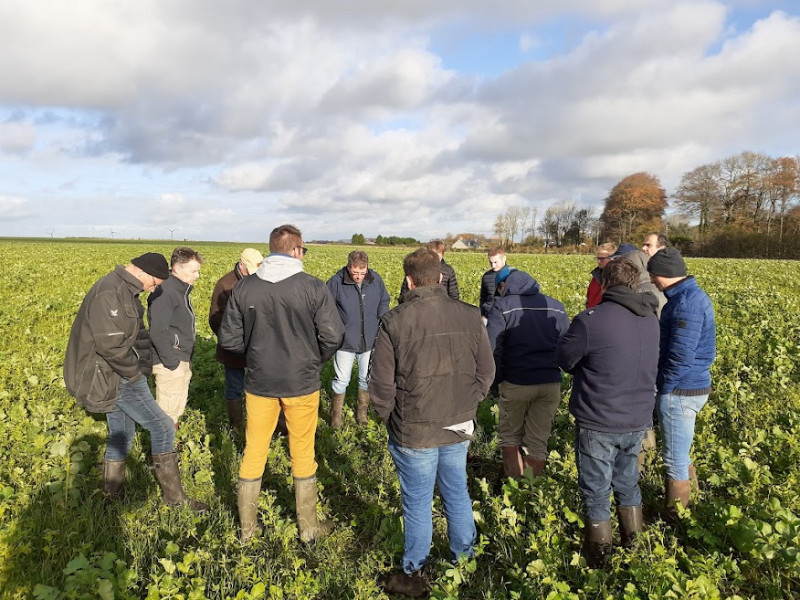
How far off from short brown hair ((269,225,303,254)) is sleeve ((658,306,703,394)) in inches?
137

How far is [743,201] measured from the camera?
65438 millimetres

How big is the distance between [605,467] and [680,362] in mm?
1265

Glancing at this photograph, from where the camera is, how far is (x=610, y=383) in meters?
3.49

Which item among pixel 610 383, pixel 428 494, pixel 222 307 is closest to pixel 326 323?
pixel 428 494

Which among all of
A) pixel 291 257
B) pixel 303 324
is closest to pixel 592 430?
pixel 303 324

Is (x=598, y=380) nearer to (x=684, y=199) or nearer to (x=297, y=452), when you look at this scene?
(x=297, y=452)

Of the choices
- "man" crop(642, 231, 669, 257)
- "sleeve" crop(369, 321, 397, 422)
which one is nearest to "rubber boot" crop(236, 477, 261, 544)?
"sleeve" crop(369, 321, 397, 422)

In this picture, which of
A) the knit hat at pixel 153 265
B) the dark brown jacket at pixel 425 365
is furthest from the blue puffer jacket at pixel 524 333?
the knit hat at pixel 153 265

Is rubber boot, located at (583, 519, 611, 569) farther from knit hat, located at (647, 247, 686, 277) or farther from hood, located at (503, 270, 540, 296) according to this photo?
knit hat, located at (647, 247, 686, 277)

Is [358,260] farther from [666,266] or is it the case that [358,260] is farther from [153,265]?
[666,266]

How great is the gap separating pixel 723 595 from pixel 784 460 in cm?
253

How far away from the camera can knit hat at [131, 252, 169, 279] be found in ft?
13.8

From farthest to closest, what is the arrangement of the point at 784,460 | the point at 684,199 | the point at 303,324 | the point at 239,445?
the point at 684,199 < the point at 239,445 < the point at 784,460 < the point at 303,324

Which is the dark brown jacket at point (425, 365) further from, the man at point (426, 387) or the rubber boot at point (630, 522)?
the rubber boot at point (630, 522)
